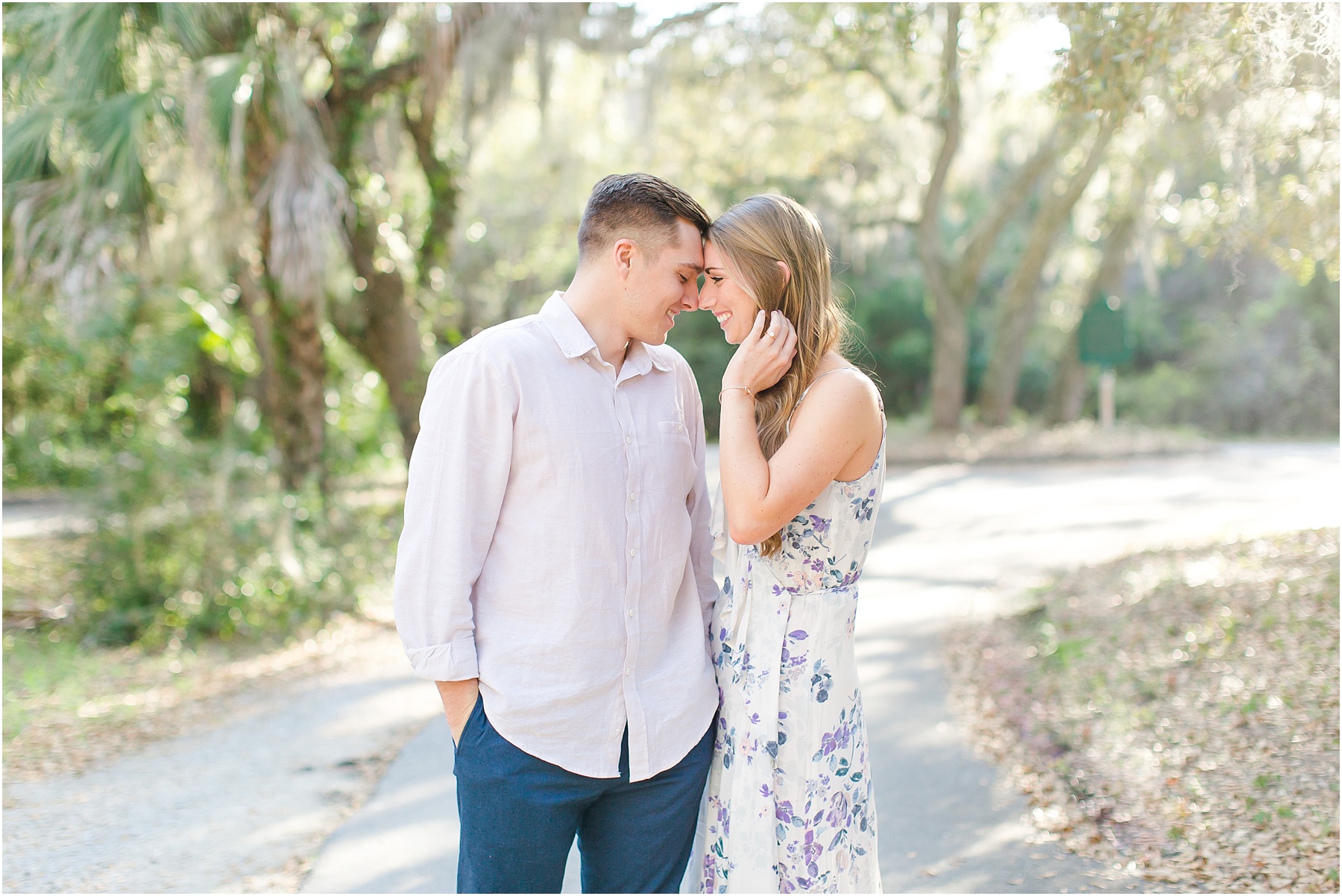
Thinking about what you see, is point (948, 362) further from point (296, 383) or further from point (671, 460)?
point (671, 460)

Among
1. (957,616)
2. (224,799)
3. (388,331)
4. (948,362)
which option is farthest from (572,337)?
(948,362)

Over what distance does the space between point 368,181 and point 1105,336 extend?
41.6ft

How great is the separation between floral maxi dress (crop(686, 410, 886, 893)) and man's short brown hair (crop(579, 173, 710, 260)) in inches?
28.0

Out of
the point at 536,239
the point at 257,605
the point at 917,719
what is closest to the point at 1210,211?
the point at 917,719

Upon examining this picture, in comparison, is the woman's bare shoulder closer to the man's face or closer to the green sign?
the man's face

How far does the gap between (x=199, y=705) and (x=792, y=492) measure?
16.3ft

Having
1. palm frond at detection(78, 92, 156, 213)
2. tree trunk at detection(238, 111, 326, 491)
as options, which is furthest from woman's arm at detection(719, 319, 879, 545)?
tree trunk at detection(238, 111, 326, 491)

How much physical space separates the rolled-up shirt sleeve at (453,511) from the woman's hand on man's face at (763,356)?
51 centimetres

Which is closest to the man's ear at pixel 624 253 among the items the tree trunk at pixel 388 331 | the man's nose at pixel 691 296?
the man's nose at pixel 691 296

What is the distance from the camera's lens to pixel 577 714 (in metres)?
2.08

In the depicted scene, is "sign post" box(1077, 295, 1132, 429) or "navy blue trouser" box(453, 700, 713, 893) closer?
"navy blue trouser" box(453, 700, 713, 893)

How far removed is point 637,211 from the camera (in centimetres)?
222

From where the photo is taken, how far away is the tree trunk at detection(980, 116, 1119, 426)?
14680mm

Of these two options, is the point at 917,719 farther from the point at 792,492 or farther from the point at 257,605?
the point at 257,605
